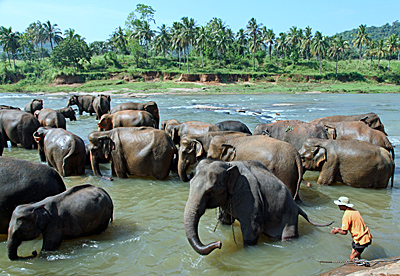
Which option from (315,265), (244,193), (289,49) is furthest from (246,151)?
(289,49)

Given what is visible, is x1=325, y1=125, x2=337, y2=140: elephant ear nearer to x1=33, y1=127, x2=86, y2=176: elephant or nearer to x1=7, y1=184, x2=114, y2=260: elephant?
x1=33, y1=127, x2=86, y2=176: elephant

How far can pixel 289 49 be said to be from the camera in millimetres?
89875

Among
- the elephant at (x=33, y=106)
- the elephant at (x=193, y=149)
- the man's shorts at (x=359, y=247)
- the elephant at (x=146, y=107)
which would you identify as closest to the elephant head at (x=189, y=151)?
the elephant at (x=193, y=149)

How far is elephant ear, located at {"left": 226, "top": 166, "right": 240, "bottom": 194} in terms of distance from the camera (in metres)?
4.56

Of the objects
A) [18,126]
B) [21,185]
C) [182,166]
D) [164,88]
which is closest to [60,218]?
[21,185]

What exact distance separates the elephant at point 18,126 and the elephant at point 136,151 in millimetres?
4776

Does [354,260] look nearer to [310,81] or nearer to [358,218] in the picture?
[358,218]

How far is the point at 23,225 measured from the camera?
178 inches

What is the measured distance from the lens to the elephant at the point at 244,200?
13.9 ft

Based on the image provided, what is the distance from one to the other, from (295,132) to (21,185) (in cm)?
764

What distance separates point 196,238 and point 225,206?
914mm

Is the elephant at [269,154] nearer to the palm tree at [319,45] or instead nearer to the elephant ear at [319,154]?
the elephant ear at [319,154]

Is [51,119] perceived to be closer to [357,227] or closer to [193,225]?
[193,225]

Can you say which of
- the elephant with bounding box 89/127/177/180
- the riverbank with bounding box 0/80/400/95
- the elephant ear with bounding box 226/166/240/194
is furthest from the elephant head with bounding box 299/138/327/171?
the riverbank with bounding box 0/80/400/95
